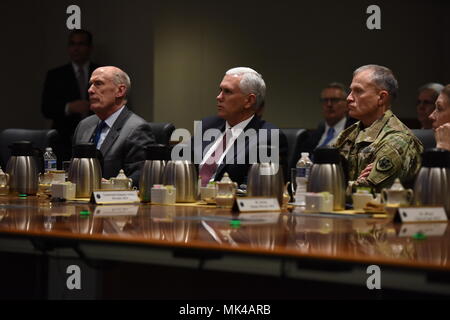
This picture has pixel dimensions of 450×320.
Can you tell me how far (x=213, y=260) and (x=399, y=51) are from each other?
6498 mm

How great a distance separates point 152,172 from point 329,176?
30.8 inches

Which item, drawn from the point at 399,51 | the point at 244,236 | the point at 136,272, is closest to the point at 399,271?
the point at 244,236

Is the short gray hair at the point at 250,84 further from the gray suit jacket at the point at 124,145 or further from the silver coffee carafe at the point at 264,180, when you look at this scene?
the silver coffee carafe at the point at 264,180

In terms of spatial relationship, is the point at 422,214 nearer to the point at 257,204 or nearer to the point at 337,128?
the point at 257,204

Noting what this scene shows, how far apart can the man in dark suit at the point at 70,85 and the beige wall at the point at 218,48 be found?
71 cm

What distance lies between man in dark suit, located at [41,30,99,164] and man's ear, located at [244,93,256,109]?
2691 millimetres

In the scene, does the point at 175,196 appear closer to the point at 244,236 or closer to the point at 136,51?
the point at 244,236

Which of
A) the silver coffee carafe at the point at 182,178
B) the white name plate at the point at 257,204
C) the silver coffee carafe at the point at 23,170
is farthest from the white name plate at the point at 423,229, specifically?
the silver coffee carafe at the point at 23,170

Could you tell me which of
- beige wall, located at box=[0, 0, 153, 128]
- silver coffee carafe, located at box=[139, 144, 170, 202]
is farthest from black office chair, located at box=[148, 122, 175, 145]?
beige wall, located at box=[0, 0, 153, 128]

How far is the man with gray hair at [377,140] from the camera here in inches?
141

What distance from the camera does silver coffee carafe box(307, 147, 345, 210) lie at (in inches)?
114

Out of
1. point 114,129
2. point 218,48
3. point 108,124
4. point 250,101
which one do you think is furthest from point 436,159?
point 218,48

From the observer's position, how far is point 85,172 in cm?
342

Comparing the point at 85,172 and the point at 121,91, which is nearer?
the point at 85,172
